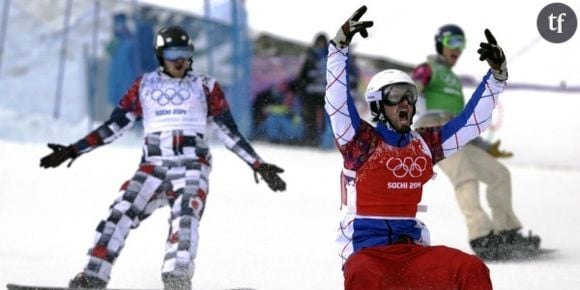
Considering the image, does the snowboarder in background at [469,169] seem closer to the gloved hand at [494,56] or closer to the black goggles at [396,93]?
the gloved hand at [494,56]

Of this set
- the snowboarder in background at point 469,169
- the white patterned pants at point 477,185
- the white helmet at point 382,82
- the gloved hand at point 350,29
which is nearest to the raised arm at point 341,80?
the gloved hand at point 350,29

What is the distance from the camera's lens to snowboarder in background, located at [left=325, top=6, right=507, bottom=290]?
6.49 metres

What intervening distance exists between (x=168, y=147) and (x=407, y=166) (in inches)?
96.2

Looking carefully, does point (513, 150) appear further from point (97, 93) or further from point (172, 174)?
point (172, 174)

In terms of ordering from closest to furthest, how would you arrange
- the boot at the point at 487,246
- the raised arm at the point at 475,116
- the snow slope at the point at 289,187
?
the raised arm at the point at 475,116 → the snow slope at the point at 289,187 → the boot at the point at 487,246

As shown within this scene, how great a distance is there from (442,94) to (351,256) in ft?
14.5

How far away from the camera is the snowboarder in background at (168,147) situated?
27.9 feet

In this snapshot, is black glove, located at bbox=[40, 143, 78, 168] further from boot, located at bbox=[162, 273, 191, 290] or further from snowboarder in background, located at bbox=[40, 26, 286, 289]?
boot, located at bbox=[162, 273, 191, 290]

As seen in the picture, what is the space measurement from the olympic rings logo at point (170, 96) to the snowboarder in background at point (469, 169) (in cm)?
238

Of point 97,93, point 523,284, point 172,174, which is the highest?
point 97,93

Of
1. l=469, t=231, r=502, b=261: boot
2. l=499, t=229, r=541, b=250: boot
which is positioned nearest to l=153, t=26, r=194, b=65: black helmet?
l=469, t=231, r=502, b=261: boot

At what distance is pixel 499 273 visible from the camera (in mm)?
9703

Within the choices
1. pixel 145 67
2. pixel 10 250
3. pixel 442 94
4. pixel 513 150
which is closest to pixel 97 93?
pixel 145 67

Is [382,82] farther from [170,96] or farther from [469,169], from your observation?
[469,169]
